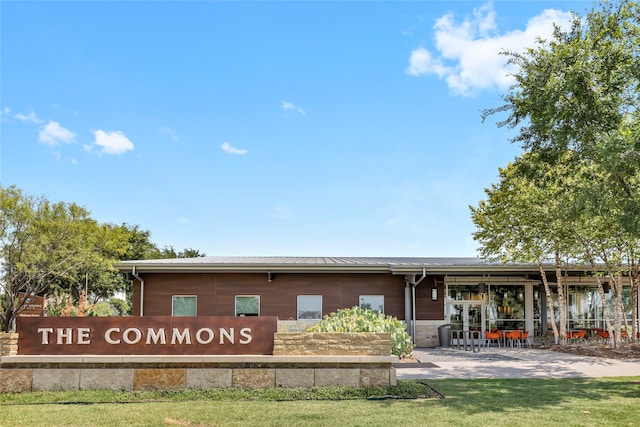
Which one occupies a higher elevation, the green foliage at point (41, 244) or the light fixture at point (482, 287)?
the green foliage at point (41, 244)

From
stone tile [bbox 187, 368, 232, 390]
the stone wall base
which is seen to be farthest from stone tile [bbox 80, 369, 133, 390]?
stone tile [bbox 187, 368, 232, 390]

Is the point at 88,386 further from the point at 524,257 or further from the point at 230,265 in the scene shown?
the point at 524,257

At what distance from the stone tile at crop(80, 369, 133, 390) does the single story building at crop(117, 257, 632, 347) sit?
38.2 feet

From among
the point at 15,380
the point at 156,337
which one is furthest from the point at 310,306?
the point at 15,380

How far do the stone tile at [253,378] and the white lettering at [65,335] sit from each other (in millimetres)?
2977

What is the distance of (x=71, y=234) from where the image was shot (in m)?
23.3

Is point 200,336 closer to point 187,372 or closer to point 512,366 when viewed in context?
point 187,372

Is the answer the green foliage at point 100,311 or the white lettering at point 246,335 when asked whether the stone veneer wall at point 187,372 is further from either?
the green foliage at point 100,311

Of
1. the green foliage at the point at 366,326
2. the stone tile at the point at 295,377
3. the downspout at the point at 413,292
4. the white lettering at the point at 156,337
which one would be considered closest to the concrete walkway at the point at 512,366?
the green foliage at the point at 366,326

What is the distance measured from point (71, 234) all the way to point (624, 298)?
22.5 meters

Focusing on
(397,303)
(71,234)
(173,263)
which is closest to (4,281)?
(71,234)

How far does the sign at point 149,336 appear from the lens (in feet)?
33.2

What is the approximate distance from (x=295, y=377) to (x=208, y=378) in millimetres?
1496

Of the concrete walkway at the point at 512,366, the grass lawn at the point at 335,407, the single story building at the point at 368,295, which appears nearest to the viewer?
the grass lawn at the point at 335,407
